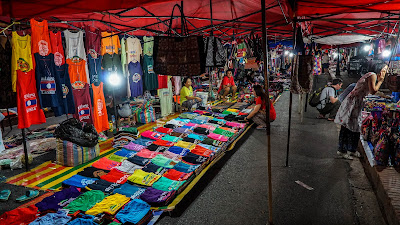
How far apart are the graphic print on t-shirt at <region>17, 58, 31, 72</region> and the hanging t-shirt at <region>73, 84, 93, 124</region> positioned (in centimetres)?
115

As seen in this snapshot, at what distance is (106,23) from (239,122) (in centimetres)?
493

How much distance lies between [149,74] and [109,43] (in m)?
1.78

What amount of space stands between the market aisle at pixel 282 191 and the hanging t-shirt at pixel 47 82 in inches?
150

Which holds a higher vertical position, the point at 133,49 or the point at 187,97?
the point at 133,49

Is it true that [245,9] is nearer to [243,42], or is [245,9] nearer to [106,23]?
A: [243,42]

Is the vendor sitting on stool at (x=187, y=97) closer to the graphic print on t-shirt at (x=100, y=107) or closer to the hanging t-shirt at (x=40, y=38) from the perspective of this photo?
the graphic print on t-shirt at (x=100, y=107)

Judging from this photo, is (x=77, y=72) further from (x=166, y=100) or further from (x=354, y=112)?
(x=354, y=112)

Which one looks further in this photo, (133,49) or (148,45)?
(148,45)

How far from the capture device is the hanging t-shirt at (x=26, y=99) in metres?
4.52

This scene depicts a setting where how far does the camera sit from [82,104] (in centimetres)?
581

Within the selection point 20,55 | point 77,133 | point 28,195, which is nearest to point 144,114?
point 77,133

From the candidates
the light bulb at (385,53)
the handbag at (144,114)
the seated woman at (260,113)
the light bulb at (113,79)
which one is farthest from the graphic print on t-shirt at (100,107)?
the light bulb at (385,53)

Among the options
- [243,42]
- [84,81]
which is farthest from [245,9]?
[84,81]

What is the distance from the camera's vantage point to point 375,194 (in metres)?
3.81
